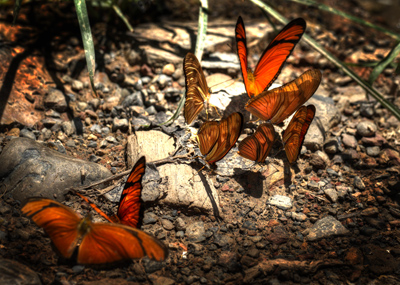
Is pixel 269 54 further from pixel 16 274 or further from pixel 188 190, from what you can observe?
pixel 16 274

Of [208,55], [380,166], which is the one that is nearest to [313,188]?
[380,166]

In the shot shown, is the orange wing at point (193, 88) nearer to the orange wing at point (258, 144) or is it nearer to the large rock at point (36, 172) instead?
the orange wing at point (258, 144)

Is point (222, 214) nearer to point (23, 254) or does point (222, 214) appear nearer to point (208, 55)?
point (23, 254)

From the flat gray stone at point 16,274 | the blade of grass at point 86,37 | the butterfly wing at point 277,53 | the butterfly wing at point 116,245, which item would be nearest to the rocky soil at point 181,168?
the flat gray stone at point 16,274

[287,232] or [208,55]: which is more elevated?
[208,55]

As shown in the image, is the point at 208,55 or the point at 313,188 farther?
the point at 208,55
